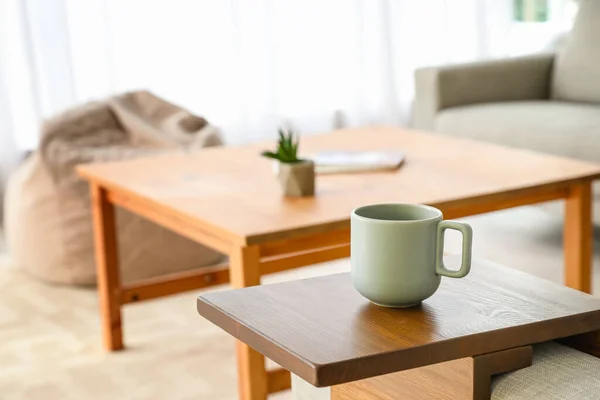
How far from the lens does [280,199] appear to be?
2.05m

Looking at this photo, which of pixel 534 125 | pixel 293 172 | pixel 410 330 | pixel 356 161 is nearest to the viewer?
pixel 410 330

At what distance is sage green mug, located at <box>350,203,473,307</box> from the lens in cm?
103

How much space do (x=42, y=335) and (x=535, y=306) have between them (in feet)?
5.80

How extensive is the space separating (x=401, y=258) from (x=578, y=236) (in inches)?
50.1

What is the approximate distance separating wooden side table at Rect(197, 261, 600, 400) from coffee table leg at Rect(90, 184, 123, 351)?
136 centimetres

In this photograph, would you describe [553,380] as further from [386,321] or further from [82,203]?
[82,203]

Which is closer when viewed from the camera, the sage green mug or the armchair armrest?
the sage green mug

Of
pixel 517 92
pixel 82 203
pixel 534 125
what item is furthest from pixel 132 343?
pixel 517 92

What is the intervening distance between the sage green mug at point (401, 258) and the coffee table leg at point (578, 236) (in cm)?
121

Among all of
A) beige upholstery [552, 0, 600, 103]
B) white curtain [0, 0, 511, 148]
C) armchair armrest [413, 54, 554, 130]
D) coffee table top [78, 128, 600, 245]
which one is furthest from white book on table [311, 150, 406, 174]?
white curtain [0, 0, 511, 148]

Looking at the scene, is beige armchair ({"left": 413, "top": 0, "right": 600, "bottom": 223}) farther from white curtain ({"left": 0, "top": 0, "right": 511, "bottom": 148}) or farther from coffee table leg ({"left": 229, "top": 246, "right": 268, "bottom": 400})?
coffee table leg ({"left": 229, "top": 246, "right": 268, "bottom": 400})

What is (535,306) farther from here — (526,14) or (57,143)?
(526,14)

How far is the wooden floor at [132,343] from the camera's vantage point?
2.21 metres

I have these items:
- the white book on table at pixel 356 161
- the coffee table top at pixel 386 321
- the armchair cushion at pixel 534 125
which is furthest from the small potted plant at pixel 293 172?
the armchair cushion at pixel 534 125
